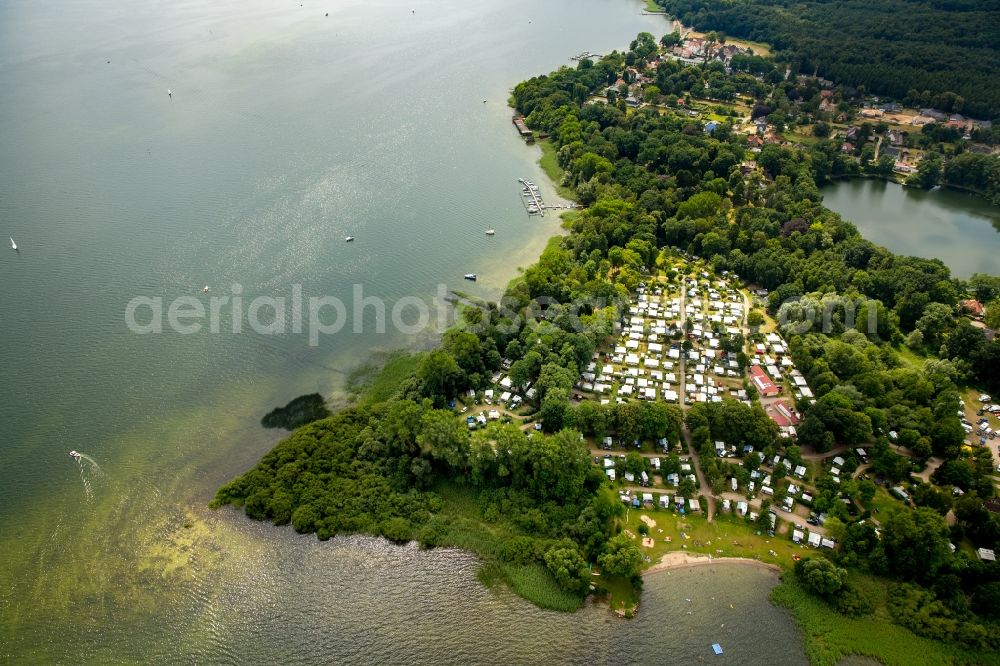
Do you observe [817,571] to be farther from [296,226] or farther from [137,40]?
[137,40]

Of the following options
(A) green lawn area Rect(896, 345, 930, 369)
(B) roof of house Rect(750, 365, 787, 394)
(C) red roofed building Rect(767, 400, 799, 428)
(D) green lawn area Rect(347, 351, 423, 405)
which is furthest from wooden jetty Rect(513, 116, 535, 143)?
(C) red roofed building Rect(767, 400, 799, 428)

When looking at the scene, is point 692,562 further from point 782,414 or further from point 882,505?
point 782,414

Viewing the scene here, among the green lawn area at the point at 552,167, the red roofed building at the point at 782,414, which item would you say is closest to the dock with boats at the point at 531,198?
the green lawn area at the point at 552,167

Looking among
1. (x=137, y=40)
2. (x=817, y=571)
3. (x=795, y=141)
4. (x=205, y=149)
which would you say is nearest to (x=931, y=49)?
(x=795, y=141)

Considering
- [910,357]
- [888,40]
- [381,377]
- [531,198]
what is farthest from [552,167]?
[888,40]

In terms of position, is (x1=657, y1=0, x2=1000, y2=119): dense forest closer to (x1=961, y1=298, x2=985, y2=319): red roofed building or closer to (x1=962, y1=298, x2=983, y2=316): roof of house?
(x1=962, y1=298, x2=983, y2=316): roof of house
